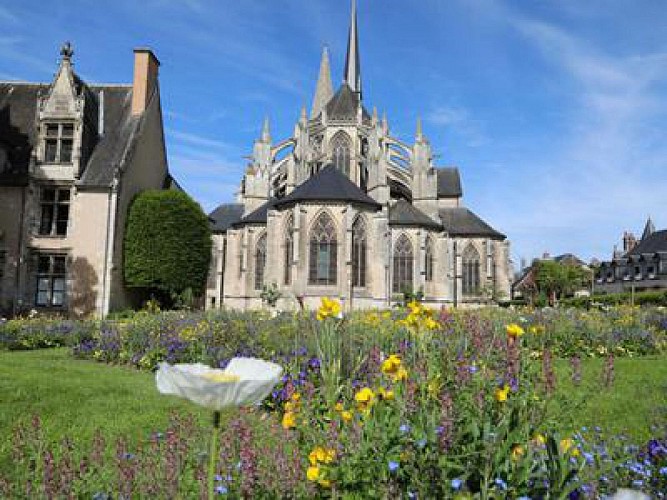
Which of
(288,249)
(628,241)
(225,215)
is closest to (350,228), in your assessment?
(288,249)

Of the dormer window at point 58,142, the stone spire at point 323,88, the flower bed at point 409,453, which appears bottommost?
the flower bed at point 409,453

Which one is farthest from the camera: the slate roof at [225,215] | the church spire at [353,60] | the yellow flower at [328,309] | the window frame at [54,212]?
the church spire at [353,60]

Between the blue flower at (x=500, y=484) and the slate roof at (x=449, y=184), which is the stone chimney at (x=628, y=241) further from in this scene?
the blue flower at (x=500, y=484)

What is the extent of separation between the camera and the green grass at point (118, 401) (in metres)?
5.56

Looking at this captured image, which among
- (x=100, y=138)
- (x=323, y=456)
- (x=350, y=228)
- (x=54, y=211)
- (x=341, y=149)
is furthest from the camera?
(x=341, y=149)

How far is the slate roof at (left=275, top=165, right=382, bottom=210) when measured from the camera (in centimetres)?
2880

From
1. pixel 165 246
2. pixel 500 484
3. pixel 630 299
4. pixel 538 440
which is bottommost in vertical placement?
pixel 500 484

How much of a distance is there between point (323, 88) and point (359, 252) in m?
31.3

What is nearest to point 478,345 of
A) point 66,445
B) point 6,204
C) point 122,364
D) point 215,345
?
point 66,445

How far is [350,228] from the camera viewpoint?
2852cm

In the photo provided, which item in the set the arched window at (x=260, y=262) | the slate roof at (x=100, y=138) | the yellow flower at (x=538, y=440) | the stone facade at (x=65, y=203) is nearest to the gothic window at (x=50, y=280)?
the stone facade at (x=65, y=203)

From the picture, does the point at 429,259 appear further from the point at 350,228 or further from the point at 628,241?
the point at 628,241

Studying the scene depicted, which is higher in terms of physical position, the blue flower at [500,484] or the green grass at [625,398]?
the blue flower at [500,484]

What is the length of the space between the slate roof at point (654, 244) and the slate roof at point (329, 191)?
3570 centimetres
